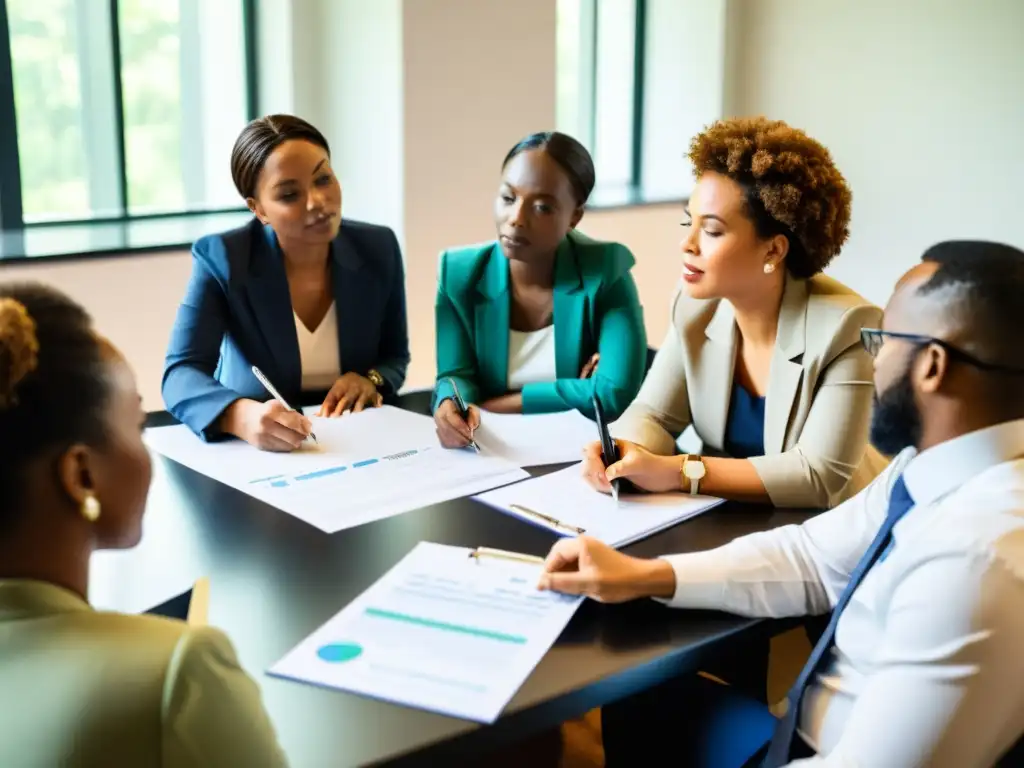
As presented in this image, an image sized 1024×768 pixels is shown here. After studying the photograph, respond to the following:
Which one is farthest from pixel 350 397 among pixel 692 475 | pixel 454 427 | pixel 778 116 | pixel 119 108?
pixel 778 116

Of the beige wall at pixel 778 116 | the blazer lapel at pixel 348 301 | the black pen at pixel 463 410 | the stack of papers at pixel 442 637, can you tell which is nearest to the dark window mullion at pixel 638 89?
the beige wall at pixel 778 116

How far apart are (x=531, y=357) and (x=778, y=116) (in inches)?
110

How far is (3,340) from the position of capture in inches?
34.4

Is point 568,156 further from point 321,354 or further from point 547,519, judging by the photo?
point 547,519

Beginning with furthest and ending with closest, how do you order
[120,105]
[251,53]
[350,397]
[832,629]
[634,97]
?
[634,97]
[251,53]
[120,105]
[350,397]
[832,629]

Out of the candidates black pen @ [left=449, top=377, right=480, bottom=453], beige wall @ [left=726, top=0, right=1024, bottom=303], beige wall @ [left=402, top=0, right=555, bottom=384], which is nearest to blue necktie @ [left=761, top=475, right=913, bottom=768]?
black pen @ [left=449, top=377, right=480, bottom=453]

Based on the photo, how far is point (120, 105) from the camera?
143 inches

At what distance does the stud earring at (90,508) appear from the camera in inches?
37.2

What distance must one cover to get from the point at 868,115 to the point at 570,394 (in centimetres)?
274

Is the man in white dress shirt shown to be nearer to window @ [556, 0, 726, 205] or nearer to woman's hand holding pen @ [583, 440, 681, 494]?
woman's hand holding pen @ [583, 440, 681, 494]

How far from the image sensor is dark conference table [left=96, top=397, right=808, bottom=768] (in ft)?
3.43

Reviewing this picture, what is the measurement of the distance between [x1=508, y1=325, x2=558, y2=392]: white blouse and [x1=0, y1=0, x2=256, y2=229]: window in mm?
1979

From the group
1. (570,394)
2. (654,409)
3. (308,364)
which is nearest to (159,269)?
(308,364)

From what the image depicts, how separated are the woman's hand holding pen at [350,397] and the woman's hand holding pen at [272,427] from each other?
184 mm
